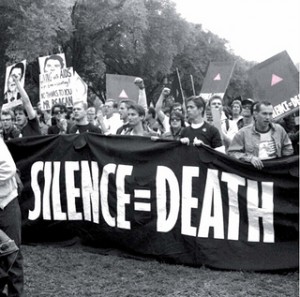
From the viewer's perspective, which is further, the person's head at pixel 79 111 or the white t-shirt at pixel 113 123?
the white t-shirt at pixel 113 123

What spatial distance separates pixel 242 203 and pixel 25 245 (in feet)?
9.23

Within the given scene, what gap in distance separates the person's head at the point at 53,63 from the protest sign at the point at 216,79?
274 cm

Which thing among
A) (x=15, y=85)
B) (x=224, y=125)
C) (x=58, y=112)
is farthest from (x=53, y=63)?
(x=224, y=125)

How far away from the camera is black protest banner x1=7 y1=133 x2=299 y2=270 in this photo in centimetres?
524

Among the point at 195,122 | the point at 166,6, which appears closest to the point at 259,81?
the point at 195,122

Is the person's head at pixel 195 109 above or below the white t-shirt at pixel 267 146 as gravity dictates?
above

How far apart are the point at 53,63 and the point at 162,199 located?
17.9 feet

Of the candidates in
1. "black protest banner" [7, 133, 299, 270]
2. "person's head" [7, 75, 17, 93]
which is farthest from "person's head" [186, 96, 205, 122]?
"person's head" [7, 75, 17, 93]

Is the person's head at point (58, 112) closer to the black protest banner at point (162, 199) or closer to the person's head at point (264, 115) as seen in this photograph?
the black protest banner at point (162, 199)

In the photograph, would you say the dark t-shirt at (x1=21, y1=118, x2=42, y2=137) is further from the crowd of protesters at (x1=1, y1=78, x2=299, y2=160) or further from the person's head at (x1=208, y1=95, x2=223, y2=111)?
the person's head at (x1=208, y1=95, x2=223, y2=111)

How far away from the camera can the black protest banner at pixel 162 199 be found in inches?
206

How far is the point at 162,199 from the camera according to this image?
225 inches

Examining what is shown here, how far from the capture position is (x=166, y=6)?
131ft

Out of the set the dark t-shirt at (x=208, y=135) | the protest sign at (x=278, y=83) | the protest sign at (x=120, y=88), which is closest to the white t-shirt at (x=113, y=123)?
the protest sign at (x=120, y=88)
